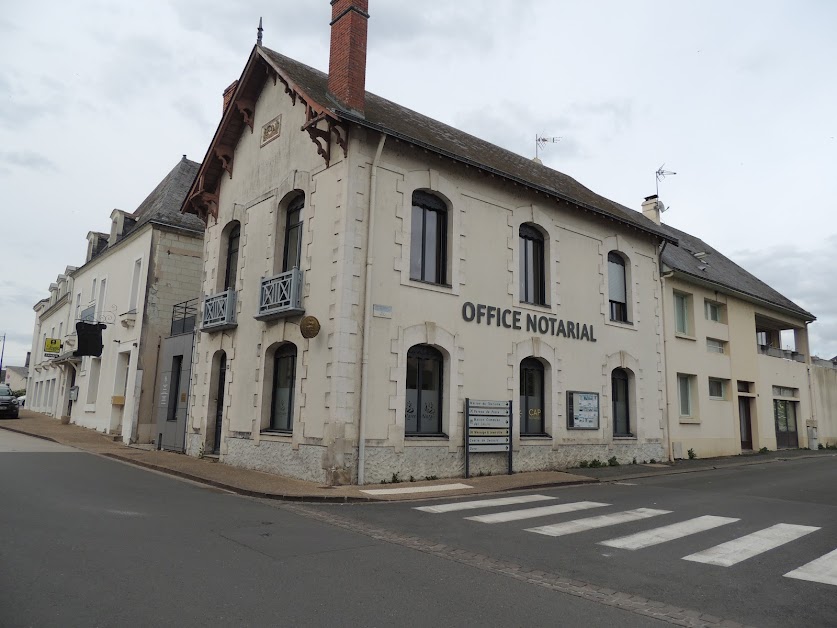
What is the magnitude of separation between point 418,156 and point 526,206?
359 cm

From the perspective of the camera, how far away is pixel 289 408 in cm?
1339

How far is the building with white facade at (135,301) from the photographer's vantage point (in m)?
20.8

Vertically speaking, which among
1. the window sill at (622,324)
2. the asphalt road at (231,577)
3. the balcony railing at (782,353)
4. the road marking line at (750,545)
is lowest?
the asphalt road at (231,577)

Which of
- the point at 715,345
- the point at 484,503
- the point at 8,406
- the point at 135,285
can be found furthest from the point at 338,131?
the point at 8,406

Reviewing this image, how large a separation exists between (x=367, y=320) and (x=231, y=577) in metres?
7.17

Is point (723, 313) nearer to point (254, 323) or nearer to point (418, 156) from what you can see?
point (418, 156)

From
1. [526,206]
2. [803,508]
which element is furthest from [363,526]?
[526,206]

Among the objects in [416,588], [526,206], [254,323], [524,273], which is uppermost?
[526,206]

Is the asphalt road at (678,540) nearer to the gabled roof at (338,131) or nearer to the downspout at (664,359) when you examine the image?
the downspout at (664,359)

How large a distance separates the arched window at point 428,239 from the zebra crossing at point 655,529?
5.37 metres

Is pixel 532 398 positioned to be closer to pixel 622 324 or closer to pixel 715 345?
pixel 622 324

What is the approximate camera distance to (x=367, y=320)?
1205 centimetres

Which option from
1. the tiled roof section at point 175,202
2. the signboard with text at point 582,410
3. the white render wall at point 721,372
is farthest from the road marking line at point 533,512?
the tiled roof section at point 175,202

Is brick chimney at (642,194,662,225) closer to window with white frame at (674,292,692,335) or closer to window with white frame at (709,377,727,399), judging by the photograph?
window with white frame at (674,292,692,335)
